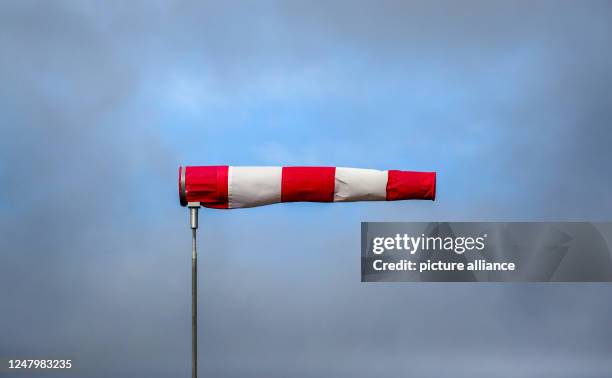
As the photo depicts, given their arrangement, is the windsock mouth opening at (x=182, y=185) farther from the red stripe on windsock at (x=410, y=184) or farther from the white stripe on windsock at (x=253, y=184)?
the red stripe on windsock at (x=410, y=184)

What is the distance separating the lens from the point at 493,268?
8.00 feet

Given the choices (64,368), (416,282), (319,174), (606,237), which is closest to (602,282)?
(606,237)

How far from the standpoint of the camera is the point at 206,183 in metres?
2.34

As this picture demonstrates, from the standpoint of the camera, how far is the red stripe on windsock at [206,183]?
7.65 ft

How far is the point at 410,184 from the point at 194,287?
0.88 meters

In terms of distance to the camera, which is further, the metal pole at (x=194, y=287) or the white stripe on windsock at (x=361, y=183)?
the white stripe on windsock at (x=361, y=183)

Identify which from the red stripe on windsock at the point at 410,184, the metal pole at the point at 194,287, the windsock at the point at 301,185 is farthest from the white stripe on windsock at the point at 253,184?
the red stripe on windsock at the point at 410,184

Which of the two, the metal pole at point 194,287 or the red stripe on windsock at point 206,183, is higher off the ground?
the red stripe on windsock at point 206,183

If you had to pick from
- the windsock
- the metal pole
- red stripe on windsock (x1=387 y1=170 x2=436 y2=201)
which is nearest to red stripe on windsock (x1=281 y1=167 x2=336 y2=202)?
the windsock

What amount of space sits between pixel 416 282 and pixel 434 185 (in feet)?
1.23

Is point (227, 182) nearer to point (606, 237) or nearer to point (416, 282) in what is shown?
point (416, 282)

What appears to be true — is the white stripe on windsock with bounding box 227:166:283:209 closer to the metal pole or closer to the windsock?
the windsock

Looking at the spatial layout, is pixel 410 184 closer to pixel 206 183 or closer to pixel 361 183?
pixel 361 183

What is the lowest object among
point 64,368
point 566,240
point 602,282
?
point 64,368
